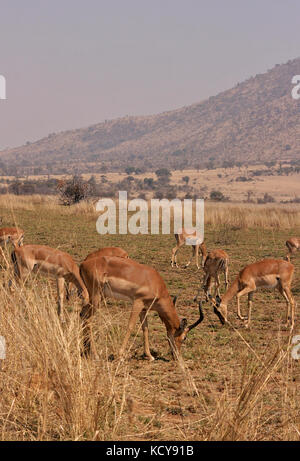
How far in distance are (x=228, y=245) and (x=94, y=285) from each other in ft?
38.0

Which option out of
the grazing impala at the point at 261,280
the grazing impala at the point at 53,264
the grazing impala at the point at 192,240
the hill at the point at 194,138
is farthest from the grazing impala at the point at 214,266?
the hill at the point at 194,138

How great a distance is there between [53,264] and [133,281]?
2279mm

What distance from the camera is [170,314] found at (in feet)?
21.9

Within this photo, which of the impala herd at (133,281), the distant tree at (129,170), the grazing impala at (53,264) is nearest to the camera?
the impala herd at (133,281)

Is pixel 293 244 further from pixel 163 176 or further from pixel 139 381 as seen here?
pixel 163 176

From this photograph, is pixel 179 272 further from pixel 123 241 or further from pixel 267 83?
pixel 267 83

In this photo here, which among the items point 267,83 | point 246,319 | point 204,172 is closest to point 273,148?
point 204,172

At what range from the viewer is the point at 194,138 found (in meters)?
154

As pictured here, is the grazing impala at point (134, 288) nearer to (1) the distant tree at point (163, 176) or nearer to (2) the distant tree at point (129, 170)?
(1) the distant tree at point (163, 176)

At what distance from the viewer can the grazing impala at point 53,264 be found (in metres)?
8.54

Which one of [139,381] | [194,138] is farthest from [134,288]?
[194,138]

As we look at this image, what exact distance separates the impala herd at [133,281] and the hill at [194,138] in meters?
97.7

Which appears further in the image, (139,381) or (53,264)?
(53,264)

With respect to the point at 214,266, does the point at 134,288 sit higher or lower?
higher
